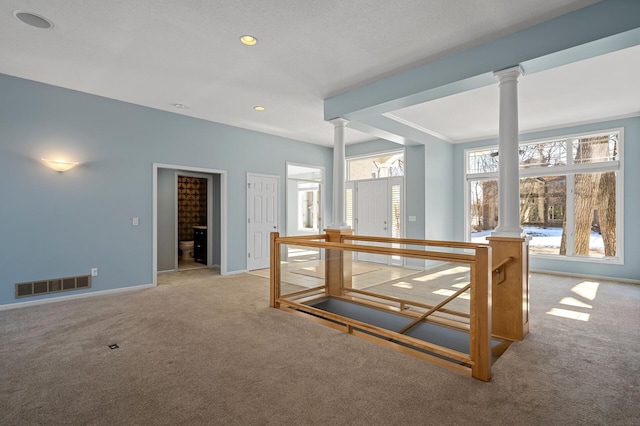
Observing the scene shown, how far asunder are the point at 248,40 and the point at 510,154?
2.87m

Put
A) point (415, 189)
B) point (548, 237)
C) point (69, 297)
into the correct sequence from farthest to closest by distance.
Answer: point (415, 189) < point (548, 237) < point (69, 297)

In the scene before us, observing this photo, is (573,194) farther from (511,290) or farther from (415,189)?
(511,290)

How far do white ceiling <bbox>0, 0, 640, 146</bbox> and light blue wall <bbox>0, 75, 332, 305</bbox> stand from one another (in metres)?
0.33

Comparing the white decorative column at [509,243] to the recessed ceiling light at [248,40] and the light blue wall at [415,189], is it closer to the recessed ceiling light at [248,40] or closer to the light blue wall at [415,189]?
the recessed ceiling light at [248,40]

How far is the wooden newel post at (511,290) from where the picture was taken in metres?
3.14

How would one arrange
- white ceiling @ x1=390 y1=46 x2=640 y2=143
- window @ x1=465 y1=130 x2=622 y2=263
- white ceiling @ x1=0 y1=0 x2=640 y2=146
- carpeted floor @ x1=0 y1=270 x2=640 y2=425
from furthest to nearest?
window @ x1=465 y1=130 x2=622 y2=263 < white ceiling @ x1=390 y1=46 x2=640 y2=143 < white ceiling @ x1=0 y1=0 x2=640 y2=146 < carpeted floor @ x1=0 y1=270 x2=640 y2=425

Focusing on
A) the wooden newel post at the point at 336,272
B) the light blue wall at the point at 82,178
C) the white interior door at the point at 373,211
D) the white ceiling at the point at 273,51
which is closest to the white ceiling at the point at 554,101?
the white ceiling at the point at 273,51

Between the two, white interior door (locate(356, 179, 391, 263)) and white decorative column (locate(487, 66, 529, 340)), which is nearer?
white decorative column (locate(487, 66, 529, 340))

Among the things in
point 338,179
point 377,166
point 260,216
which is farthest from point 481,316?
point 377,166

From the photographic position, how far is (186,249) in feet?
26.9

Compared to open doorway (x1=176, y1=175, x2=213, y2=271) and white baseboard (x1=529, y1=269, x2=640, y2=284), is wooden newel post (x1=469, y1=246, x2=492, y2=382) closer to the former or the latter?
white baseboard (x1=529, y1=269, x2=640, y2=284)

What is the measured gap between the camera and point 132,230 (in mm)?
5191

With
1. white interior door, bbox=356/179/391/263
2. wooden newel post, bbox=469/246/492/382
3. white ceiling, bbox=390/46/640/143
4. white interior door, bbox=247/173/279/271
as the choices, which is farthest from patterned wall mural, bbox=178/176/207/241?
wooden newel post, bbox=469/246/492/382

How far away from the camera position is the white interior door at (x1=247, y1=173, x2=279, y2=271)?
6.75 meters
